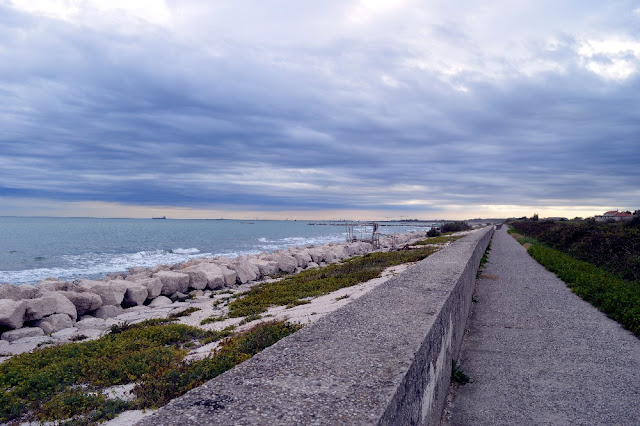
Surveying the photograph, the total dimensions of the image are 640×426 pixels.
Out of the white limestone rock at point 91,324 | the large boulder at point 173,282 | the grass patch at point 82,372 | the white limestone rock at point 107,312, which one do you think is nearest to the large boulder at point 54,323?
the white limestone rock at point 91,324

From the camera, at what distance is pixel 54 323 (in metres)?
10.9

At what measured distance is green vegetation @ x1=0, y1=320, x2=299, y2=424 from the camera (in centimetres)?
464

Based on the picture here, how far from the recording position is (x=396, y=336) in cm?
382

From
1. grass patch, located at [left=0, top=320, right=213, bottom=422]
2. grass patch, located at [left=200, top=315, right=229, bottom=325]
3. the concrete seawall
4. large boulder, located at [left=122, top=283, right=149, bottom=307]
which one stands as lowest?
large boulder, located at [left=122, top=283, right=149, bottom=307]

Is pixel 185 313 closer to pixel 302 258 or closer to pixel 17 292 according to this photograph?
pixel 17 292

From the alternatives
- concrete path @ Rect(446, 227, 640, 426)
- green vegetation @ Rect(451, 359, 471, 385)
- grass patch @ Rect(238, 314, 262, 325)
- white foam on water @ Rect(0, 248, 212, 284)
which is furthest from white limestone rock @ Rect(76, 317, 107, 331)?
white foam on water @ Rect(0, 248, 212, 284)

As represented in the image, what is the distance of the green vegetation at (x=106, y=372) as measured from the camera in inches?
183

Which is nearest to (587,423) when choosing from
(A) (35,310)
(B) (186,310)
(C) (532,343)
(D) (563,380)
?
(D) (563,380)

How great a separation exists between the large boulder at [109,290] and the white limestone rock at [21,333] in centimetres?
272

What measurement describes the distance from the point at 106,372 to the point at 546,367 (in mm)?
6202

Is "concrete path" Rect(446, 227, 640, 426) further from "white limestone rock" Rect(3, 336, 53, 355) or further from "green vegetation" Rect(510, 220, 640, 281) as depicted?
"white limestone rock" Rect(3, 336, 53, 355)

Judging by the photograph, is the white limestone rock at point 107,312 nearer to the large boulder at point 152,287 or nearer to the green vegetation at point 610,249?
the large boulder at point 152,287

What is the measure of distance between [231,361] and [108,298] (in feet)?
33.0

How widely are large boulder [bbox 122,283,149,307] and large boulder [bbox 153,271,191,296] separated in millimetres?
1366
